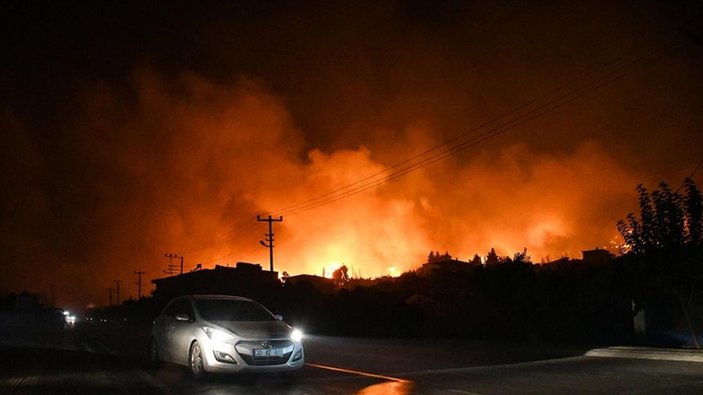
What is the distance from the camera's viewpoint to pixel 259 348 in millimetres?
10992

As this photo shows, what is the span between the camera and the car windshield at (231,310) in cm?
1224

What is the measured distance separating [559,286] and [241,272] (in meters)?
71.2

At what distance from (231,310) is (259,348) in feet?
6.09

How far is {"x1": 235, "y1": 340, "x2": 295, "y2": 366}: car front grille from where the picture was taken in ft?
35.8

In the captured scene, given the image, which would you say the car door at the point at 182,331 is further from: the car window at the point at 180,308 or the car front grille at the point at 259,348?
the car front grille at the point at 259,348

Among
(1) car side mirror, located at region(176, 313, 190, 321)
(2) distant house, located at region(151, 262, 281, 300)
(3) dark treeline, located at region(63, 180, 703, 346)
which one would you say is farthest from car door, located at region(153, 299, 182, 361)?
(2) distant house, located at region(151, 262, 281, 300)

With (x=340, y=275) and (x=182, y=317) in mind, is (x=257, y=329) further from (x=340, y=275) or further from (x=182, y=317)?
(x=340, y=275)

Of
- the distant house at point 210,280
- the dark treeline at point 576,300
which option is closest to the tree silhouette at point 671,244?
the dark treeline at point 576,300

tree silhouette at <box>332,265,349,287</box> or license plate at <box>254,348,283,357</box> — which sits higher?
tree silhouette at <box>332,265,349,287</box>

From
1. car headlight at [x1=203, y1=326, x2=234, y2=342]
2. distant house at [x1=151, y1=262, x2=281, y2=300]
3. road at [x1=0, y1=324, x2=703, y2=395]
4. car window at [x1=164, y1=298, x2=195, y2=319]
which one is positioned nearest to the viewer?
road at [x1=0, y1=324, x2=703, y2=395]

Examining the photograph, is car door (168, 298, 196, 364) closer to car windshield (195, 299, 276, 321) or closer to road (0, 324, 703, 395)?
car windshield (195, 299, 276, 321)

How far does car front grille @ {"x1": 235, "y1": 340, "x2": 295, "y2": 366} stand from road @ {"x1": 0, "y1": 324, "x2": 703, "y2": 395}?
0.41 m

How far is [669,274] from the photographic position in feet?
58.3

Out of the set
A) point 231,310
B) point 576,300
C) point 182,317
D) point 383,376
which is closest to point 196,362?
point 182,317
